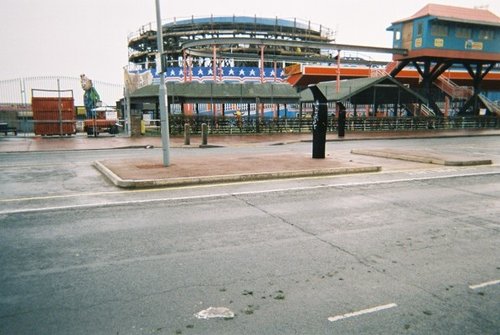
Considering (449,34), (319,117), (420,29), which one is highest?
(420,29)

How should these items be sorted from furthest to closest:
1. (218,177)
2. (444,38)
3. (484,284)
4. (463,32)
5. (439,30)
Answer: (463,32), (444,38), (439,30), (218,177), (484,284)

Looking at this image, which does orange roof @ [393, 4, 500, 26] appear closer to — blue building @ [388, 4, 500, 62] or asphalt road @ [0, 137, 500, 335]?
blue building @ [388, 4, 500, 62]

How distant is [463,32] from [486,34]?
2.90 m

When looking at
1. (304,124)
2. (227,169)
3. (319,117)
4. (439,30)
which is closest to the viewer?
(227,169)

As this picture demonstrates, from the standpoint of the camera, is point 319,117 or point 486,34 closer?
point 319,117

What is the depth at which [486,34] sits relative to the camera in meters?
36.7

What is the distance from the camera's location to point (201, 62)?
55156 millimetres

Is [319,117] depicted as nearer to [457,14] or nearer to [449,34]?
[449,34]

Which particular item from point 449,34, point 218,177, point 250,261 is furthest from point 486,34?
point 250,261

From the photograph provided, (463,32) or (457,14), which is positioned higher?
(457,14)

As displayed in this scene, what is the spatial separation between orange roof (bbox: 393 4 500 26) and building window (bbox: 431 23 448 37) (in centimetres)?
77

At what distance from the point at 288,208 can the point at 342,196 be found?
1608 mm

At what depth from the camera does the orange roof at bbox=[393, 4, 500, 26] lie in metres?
34.1

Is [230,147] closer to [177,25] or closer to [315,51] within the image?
[177,25]
